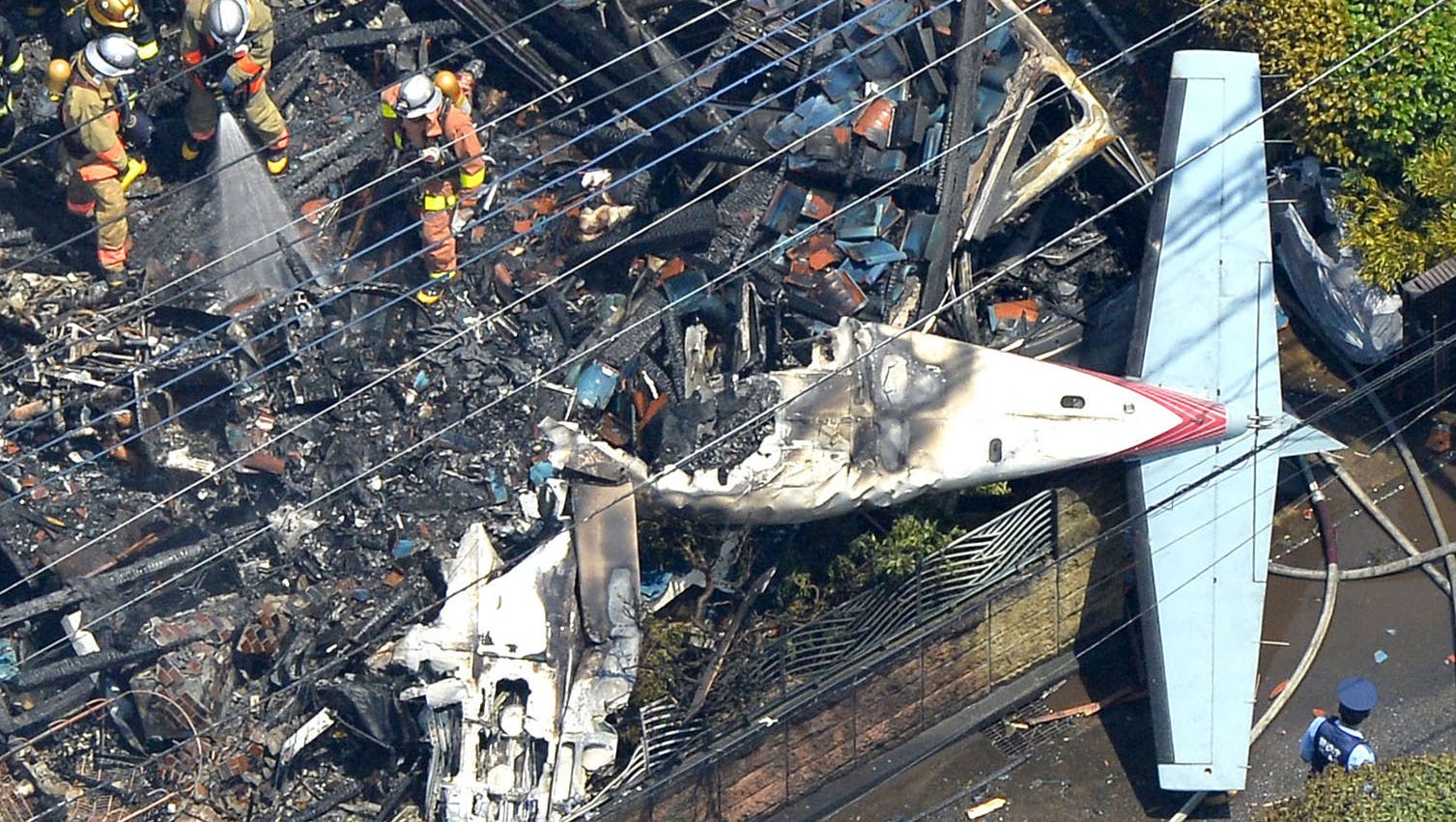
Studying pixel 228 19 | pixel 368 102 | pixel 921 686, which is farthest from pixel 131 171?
pixel 921 686

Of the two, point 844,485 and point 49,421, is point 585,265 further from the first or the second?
point 49,421

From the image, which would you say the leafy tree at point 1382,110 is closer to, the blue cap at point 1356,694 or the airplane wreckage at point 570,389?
the airplane wreckage at point 570,389

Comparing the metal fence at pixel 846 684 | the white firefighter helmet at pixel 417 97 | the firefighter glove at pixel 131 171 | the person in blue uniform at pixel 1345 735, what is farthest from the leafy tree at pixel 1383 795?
the firefighter glove at pixel 131 171

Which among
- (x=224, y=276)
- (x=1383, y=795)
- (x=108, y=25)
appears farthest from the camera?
(x=224, y=276)

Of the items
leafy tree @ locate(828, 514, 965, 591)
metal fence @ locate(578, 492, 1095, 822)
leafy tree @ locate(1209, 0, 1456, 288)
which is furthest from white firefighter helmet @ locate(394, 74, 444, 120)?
leafy tree @ locate(1209, 0, 1456, 288)

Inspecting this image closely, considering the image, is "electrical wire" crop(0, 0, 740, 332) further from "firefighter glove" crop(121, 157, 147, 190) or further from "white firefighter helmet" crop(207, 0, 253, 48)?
"white firefighter helmet" crop(207, 0, 253, 48)

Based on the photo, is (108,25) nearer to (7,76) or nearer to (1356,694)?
(7,76)
